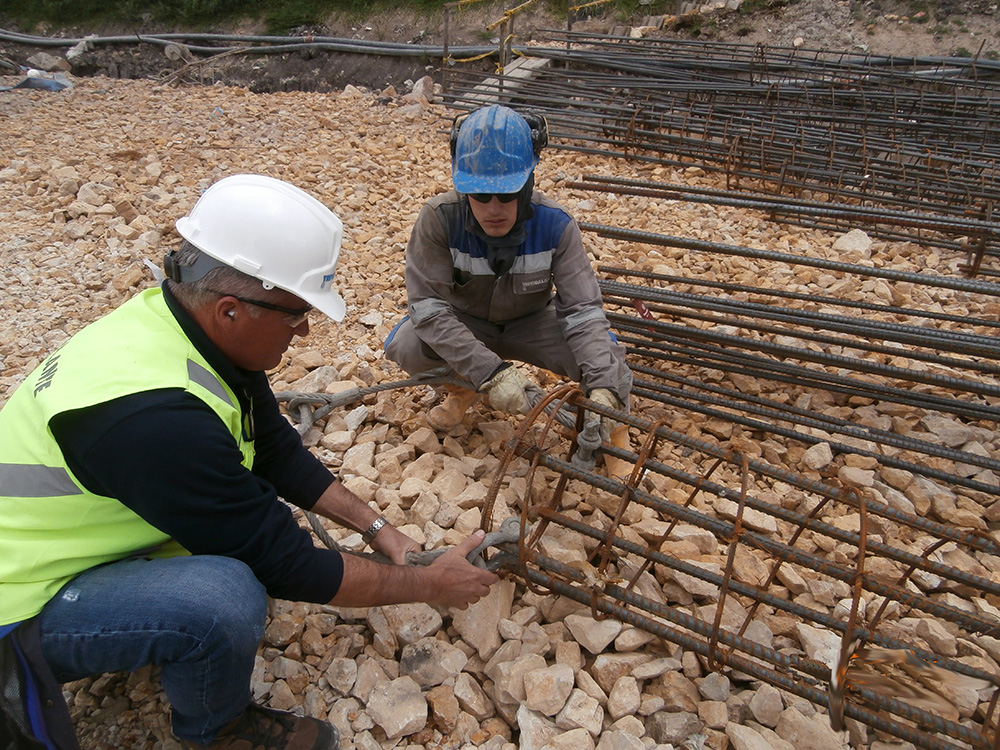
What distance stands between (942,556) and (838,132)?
5.11m

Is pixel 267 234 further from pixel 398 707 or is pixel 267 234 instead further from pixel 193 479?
pixel 398 707

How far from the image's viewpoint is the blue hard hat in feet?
8.29

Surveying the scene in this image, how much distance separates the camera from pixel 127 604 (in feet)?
5.00

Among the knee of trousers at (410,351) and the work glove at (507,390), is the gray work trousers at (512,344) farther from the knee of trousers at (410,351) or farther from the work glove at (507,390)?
the work glove at (507,390)

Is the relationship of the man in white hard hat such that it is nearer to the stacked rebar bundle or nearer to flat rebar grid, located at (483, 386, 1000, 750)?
flat rebar grid, located at (483, 386, 1000, 750)

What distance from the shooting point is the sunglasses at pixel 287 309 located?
1.67 m

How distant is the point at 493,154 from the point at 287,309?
117 centimetres

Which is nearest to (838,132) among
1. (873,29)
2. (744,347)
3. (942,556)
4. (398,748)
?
(744,347)

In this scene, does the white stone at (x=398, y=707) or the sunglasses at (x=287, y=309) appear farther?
the white stone at (x=398, y=707)

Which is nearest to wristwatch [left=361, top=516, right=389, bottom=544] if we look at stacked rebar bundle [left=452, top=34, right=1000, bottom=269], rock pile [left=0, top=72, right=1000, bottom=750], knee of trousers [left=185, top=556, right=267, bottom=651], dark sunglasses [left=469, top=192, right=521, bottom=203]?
rock pile [left=0, top=72, right=1000, bottom=750]

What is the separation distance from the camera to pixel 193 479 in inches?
57.2

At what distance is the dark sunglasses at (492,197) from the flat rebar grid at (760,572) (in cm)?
83

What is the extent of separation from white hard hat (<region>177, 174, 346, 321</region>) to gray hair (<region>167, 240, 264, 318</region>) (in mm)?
22

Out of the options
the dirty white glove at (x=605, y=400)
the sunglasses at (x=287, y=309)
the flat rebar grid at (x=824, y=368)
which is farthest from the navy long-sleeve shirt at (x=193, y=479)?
the flat rebar grid at (x=824, y=368)
